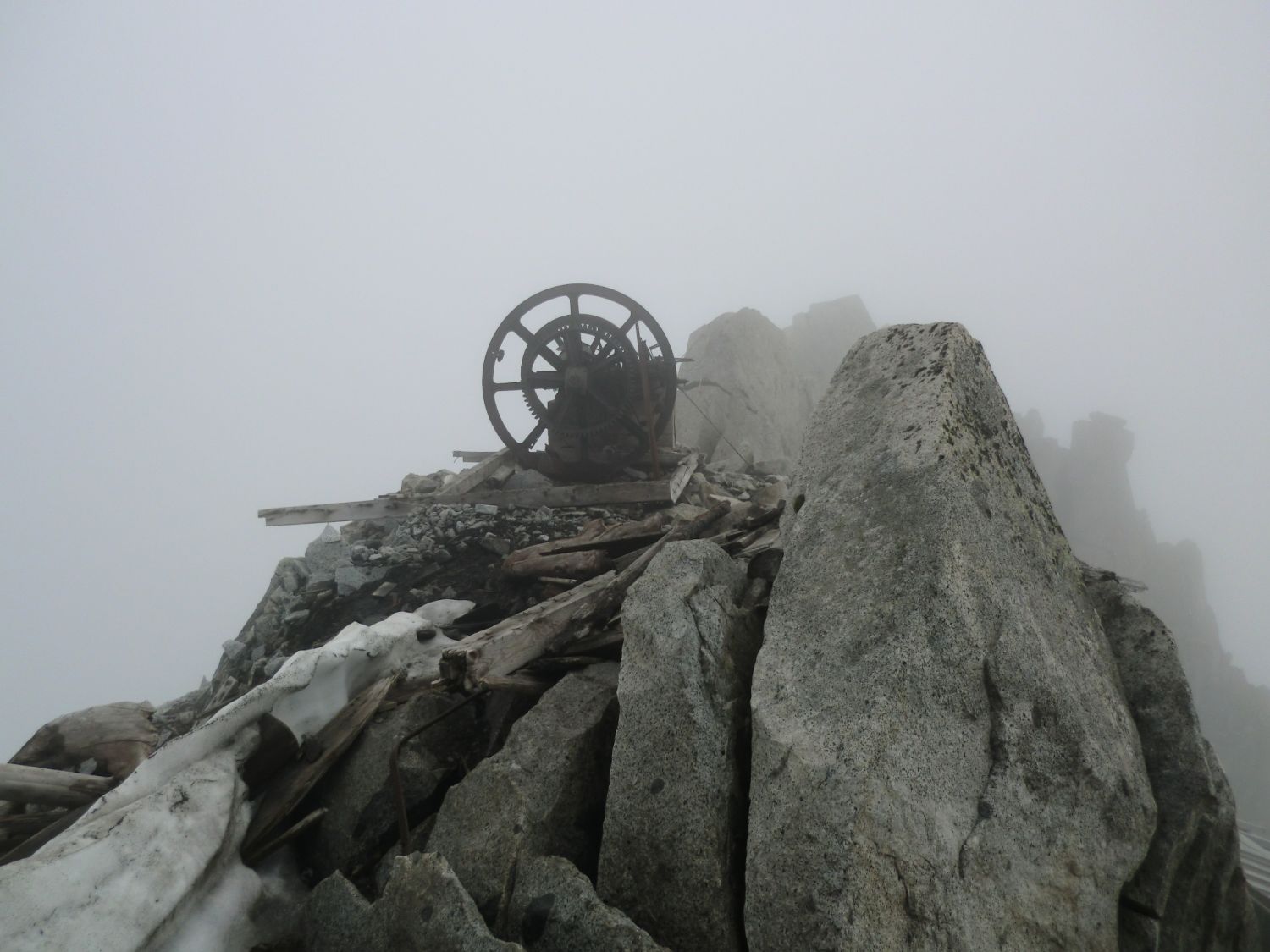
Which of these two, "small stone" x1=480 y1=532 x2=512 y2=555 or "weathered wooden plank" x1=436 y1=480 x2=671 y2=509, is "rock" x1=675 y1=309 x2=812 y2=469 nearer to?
"weathered wooden plank" x1=436 y1=480 x2=671 y2=509

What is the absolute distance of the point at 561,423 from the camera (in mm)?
8438

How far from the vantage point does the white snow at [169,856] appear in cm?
225

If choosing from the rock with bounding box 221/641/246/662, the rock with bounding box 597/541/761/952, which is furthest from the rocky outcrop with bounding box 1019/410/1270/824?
the rock with bounding box 221/641/246/662

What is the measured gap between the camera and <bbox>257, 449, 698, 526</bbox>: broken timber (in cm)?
735

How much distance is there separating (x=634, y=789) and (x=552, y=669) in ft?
4.28

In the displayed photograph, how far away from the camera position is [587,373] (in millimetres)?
8234

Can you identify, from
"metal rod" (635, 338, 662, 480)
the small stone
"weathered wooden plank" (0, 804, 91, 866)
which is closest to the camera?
"weathered wooden plank" (0, 804, 91, 866)

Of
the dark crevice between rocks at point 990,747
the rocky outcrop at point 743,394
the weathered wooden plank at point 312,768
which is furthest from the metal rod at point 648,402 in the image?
the rocky outcrop at point 743,394

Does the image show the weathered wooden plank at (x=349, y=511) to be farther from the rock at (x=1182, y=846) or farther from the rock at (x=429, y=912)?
the rock at (x=1182, y=846)

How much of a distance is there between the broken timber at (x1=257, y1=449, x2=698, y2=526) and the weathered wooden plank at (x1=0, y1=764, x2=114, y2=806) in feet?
12.3

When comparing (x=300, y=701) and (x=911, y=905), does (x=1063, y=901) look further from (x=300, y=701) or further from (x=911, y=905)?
(x=300, y=701)

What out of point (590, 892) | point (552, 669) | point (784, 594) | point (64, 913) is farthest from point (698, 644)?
point (64, 913)

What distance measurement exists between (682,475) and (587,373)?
1.65 m

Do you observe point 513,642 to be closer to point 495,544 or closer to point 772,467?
point 495,544
